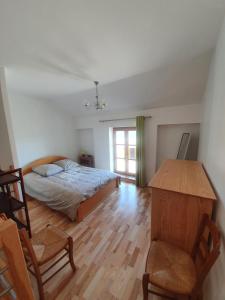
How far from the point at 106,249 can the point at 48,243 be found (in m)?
0.87

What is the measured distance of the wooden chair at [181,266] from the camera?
3.15 feet

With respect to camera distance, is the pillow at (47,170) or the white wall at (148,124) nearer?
the white wall at (148,124)

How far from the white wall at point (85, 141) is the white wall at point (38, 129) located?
1.21ft

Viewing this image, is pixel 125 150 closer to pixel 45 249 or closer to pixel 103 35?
pixel 103 35

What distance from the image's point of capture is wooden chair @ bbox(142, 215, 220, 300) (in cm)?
96

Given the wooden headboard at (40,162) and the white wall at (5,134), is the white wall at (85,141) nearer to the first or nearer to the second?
the wooden headboard at (40,162)

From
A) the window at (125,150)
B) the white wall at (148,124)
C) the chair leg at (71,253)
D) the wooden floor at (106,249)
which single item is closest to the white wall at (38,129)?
the white wall at (148,124)

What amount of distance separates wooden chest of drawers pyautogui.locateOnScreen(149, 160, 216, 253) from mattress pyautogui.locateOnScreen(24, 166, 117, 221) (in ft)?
5.14

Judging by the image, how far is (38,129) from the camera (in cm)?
386

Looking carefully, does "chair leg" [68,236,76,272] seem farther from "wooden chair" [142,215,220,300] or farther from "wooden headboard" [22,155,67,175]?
"wooden headboard" [22,155,67,175]

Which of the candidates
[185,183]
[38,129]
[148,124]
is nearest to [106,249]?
[185,183]

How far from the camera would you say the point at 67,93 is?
10.9 ft

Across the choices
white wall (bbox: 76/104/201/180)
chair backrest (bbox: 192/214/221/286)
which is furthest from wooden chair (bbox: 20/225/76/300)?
white wall (bbox: 76/104/201/180)

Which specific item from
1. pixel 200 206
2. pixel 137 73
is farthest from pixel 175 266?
pixel 137 73
